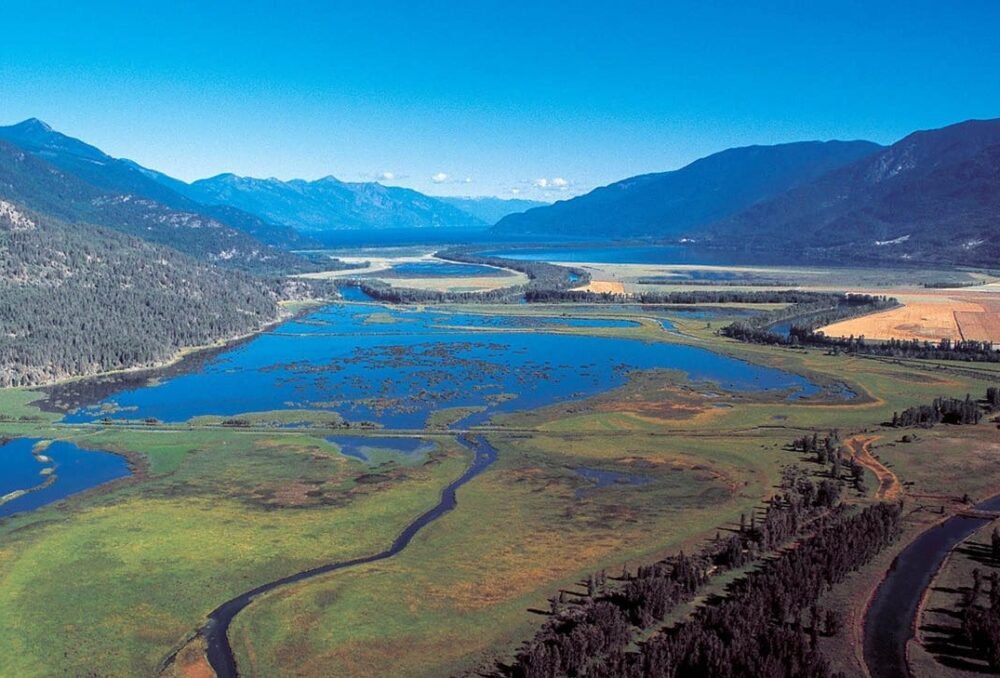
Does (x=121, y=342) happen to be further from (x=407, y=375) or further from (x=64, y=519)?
(x=64, y=519)

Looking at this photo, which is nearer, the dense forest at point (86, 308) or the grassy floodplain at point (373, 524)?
the grassy floodplain at point (373, 524)

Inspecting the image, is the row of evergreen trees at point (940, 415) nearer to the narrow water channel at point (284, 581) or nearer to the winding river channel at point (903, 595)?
the winding river channel at point (903, 595)

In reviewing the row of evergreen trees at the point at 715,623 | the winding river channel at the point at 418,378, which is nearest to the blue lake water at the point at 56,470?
the winding river channel at the point at 418,378

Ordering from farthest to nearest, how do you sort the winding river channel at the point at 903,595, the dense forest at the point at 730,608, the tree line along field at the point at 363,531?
the tree line along field at the point at 363,531, the winding river channel at the point at 903,595, the dense forest at the point at 730,608

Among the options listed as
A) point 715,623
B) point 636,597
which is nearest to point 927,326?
point 636,597

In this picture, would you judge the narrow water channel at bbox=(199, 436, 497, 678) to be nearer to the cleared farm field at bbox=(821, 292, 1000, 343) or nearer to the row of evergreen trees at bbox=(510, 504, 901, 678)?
the row of evergreen trees at bbox=(510, 504, 901, 678)

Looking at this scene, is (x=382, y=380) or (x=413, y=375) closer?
(x=382, y=380)

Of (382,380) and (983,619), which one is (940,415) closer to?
(983,619)
